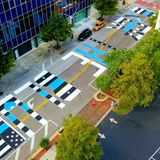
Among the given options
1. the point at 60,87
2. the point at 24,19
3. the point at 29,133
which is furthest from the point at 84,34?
the point at 29,133

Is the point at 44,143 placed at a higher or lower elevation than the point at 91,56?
higher

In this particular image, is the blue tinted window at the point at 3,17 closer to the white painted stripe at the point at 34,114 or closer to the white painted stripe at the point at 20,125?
the white painted stripe at the point at 34,114

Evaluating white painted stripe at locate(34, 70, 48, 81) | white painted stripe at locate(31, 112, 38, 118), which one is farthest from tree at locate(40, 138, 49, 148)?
white painted stripe at locate(34, 70, 48, 81)

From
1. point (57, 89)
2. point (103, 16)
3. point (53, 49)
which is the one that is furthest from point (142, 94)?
point (103, 16)

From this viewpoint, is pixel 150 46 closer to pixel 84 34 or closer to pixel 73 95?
pixel 73 95

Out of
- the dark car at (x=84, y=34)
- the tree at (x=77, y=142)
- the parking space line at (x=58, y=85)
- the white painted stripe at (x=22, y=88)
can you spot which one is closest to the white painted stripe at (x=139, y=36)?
the dark car at (x=84, y=34)
